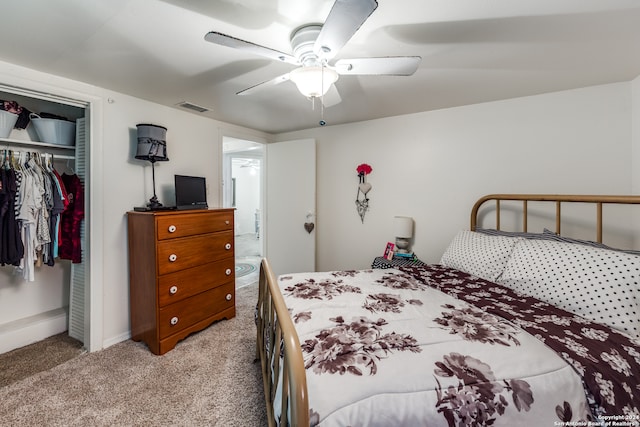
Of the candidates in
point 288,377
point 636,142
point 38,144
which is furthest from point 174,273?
point 636,142

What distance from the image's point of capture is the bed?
2.78 ft

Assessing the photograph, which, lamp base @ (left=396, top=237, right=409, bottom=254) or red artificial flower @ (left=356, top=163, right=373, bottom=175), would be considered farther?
red artificial flower @ (left=356, top=163, right=373, bottom=175)

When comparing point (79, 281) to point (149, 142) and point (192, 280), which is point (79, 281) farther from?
point (149, 142)

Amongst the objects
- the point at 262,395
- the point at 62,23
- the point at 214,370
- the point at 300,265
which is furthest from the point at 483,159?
the point at 62,23

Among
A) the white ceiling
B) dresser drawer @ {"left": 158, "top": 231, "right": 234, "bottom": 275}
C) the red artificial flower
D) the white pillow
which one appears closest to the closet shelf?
the white ceiling

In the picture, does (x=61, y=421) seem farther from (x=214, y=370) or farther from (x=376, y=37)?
(x=376, y=37)

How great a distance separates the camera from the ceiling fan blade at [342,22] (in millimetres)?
872

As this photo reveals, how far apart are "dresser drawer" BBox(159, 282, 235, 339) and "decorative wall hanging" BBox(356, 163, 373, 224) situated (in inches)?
67.1

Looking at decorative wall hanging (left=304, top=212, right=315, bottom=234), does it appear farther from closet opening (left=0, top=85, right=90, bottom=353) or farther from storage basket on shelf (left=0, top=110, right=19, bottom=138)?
storage basket on shelf (left=0, top=110, right=19, bottom=138)

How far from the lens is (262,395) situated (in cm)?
170

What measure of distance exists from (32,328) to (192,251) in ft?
4.97

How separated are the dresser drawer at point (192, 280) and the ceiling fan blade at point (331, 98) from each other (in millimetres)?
1826

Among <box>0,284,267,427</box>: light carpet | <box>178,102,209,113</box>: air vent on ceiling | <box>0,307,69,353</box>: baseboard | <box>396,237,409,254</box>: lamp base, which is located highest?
<box>178,102,209,113</box>: air vent on ceiling

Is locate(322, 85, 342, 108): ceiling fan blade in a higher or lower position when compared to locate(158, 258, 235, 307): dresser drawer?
higher
